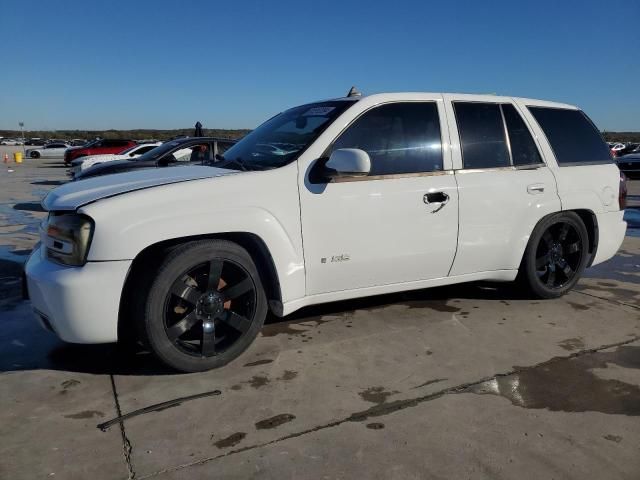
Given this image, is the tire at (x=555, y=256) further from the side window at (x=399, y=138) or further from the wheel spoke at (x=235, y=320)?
the wheel spoke at (x=235, y=320)

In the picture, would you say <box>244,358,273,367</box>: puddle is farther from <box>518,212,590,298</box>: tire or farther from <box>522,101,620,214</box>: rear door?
<box>522,101,620,214</box>: rear door

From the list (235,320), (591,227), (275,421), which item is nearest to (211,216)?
(235,320)

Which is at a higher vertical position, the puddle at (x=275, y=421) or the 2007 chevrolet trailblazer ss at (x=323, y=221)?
the 2007 chevrolet trailblazer ss at (x=323, y=221)

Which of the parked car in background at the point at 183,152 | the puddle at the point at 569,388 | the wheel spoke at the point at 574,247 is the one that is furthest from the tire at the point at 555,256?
the parked car in background at the point at 183,152

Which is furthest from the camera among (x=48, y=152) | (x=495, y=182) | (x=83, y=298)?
(x=48, y=152)

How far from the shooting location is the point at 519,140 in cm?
445

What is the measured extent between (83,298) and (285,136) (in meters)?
1.81

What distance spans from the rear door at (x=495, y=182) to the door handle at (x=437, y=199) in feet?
0.52

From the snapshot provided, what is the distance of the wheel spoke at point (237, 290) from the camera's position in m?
3.36

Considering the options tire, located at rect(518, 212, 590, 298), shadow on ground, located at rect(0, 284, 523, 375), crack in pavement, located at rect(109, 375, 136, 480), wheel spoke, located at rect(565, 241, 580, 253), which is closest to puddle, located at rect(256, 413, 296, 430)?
crack in pavement, located at rect(109, 375, 136, 480)

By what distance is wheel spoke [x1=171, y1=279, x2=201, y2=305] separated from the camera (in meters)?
3.15

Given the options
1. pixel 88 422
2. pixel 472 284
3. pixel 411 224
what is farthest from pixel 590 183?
pixel 88 422

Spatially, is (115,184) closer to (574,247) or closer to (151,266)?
(151,266)

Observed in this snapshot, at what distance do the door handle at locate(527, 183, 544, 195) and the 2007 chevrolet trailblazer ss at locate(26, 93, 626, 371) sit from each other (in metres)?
0.02
